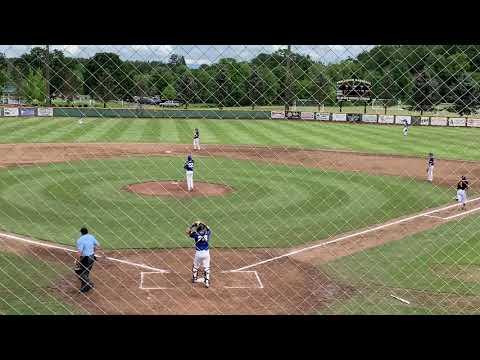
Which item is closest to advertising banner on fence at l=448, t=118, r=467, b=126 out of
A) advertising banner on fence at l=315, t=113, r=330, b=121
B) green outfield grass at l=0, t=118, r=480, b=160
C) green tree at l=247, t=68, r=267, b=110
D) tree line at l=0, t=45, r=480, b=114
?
green outfield grass at l=0, t=118, r=480, b=160

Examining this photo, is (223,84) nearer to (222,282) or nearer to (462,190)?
(222,282)

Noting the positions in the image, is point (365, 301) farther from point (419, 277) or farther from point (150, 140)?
point (150, 140)

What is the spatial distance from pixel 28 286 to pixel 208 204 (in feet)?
24.7

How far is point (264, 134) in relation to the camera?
36656 millimetres

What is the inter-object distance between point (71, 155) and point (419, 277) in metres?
19.7

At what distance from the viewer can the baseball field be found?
1028 cm

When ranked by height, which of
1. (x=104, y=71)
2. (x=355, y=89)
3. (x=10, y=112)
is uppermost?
(x=10, y=112)

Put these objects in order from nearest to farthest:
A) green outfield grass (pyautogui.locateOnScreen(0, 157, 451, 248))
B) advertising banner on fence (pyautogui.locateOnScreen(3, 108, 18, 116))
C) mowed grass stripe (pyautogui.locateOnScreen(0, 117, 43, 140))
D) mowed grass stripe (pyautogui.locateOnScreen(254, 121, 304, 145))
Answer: green outfield grass (pyautogui.locateOnScreen(0, 157, 451, 248)) < mowed grass stripe (pyautogui.locateOnScreen(0, 117, 43, 140)) < mowed grass stripe (pyautogui.locateOnScreen(254, 121, 304, 145)) < advertising banner on fence (pyautogui.locateOnScreen(3, 108, 18, 116))

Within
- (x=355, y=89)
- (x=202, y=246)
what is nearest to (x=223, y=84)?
(x=355, y=89)

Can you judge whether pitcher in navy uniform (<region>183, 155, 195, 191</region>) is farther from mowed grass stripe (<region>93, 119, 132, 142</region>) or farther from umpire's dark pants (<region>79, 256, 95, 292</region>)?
mowed grass stripe (<region>93, 119, 132, 142</region>)

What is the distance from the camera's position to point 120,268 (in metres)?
11.7

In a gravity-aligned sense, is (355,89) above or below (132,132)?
below

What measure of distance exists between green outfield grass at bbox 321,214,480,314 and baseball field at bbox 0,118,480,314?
1.7 inches

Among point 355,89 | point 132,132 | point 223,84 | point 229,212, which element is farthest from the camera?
point 132,132
